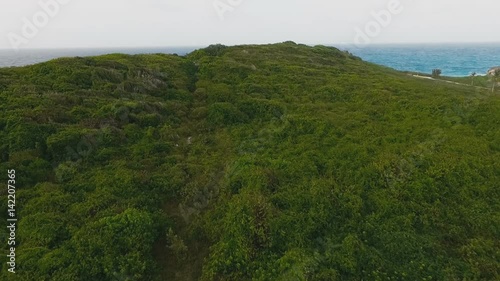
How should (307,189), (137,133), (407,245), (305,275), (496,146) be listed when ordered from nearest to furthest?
(305,275) → (407,245) → (307,189) → (496,146) → (137,133)

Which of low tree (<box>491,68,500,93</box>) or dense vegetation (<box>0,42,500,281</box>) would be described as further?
low tree (<box>491,68,500,93</box>)

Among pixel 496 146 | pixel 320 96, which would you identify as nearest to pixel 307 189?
pixel 496 146

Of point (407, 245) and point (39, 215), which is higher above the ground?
point (39, 215)

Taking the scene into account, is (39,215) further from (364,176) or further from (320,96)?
(320,96)

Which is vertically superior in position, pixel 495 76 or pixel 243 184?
pixel 495 76

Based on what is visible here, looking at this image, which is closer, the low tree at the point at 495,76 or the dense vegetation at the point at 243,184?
the dense vegetation at the point at 243,184

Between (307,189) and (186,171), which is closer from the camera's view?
(307,189)

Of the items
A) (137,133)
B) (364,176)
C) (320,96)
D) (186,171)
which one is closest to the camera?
(364,176)

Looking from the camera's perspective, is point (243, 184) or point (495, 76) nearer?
point (243, 184)
